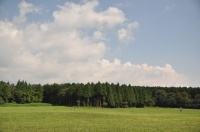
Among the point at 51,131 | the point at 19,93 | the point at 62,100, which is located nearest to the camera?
the point at 51,131

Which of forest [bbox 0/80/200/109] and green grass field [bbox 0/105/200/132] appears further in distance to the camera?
forest [bbox 0/80/200/109]

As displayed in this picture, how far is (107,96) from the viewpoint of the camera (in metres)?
137

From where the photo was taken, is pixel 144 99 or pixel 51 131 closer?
pixel 51 131

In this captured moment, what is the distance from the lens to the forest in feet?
455

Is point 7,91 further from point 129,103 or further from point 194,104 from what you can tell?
point 194,104

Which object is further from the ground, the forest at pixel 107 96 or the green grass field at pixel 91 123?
the forest at pixel 107 96

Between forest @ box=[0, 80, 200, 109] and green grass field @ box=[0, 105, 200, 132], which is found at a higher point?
forest @ box=[0, 80, 200, 109]

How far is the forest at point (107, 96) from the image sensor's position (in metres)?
139

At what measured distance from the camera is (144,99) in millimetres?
144625

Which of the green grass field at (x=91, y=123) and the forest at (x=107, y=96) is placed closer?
the green grass field at (x=91, y=123)

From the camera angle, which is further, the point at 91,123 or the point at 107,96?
the point at 107,96

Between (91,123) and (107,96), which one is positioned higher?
(107,96)

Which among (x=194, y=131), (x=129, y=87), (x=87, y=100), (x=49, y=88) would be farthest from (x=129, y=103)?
(x=194, y=131)

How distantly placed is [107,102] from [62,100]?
113ft
